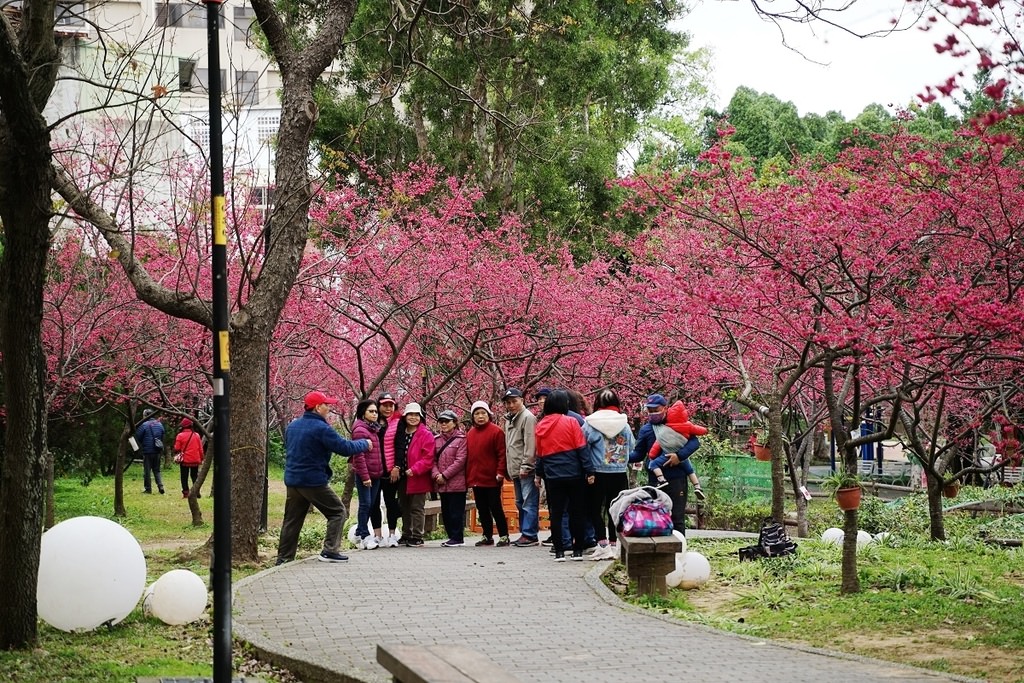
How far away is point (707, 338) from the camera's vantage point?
22.9 metres

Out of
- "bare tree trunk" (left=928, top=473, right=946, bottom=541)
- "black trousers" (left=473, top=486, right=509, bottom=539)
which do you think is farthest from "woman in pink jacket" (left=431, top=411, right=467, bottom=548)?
"bare tree trunk" (left=928, top=473, right=946, bottom=541)

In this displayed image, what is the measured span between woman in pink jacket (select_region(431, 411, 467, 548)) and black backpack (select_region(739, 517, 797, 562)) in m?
3.56

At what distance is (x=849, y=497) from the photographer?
11.6m

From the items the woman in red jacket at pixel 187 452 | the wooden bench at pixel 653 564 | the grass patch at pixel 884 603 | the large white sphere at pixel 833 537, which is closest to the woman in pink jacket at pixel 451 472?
the grass patch at pixel 884 603

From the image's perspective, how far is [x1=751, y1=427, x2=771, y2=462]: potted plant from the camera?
2338 cm

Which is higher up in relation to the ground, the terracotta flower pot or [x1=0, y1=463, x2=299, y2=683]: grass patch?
the terracotta flower pot

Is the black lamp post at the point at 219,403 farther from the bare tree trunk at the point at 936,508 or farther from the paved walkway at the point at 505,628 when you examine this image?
the bare tree trunk at the point at 936,508

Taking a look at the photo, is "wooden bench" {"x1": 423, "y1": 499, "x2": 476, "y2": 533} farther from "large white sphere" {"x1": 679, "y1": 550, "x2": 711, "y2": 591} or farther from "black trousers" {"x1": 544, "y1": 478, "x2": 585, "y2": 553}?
"large white sphere" {"x1": 679, "y1": 550, "x2": 711, "y2": 591}

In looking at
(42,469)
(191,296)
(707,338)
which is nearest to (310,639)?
(42,469)

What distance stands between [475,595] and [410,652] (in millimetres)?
4574

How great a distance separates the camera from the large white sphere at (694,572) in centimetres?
1274

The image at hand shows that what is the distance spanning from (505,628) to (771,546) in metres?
5.05

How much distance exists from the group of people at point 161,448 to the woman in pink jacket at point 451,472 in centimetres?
1345

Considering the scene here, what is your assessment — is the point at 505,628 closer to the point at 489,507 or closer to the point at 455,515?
the point at 489,507
